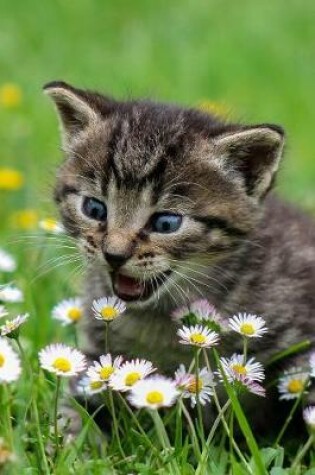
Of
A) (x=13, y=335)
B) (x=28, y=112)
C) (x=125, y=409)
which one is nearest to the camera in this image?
(x=13, y=335)

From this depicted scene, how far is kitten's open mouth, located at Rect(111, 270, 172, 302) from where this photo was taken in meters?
3.89

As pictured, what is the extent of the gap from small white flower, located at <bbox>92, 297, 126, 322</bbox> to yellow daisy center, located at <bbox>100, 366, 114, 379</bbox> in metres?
0.21

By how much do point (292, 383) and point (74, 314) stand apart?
3.17ft

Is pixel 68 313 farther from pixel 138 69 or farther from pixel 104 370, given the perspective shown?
pixel 138 69

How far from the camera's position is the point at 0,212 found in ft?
22.6

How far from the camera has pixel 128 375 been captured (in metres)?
3.30

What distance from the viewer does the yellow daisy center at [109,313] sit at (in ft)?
11.6

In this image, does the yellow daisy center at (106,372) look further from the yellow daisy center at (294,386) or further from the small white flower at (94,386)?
the yellow daisy center at (294,386)

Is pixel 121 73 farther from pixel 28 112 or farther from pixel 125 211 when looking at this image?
pixel 125 211

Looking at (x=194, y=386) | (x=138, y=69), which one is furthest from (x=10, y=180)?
(x=138, y=69)

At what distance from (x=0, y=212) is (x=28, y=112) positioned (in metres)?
2.31

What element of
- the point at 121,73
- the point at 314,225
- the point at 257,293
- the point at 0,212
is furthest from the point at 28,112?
the point at 257,293

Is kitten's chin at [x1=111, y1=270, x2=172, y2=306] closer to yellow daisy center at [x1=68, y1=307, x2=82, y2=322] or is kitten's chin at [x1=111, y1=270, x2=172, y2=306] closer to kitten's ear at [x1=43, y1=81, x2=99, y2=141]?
yellow daisy center at [x1=68, y1=307, x2=82, y2=322]

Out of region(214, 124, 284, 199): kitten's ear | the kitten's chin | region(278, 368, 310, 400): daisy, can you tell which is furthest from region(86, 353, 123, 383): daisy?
region(214, 124, 284, 199): kitten's ear
